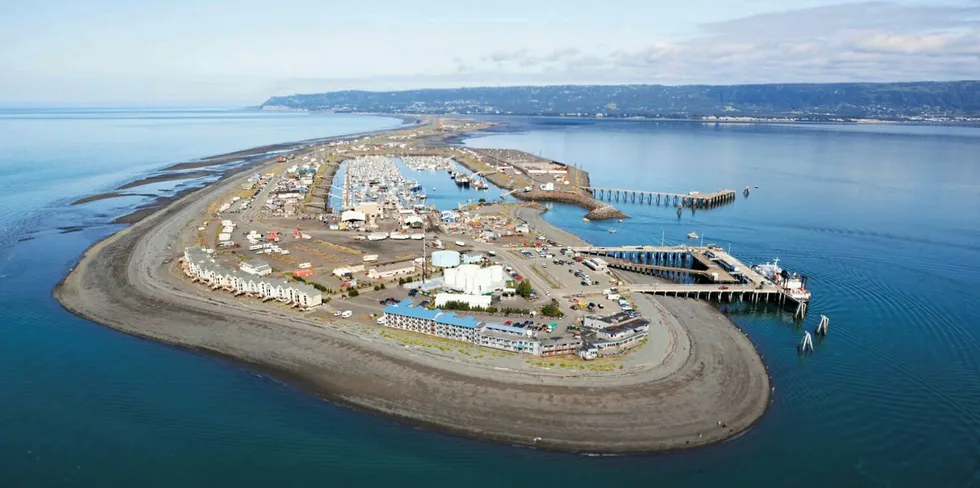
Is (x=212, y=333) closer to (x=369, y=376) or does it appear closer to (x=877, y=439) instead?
(x=369, y=376)

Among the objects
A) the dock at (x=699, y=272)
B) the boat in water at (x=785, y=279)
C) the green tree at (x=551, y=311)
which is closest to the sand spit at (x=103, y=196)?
the dock at (x=699, y=272)

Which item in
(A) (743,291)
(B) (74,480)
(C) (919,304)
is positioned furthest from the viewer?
(A) (743,291)

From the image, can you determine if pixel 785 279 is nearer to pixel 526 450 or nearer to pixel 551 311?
pixel 551 311

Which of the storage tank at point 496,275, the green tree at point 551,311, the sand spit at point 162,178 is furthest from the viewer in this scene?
the sand spit at point 162,178

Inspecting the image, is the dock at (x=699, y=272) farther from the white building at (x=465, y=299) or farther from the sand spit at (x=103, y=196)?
the sand spit at (x=103, y=196)

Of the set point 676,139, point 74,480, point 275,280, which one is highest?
point 676,139

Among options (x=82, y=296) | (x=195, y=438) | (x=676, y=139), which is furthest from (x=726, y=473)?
(x=676, y=139)

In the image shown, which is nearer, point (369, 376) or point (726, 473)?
point (726, 473)
